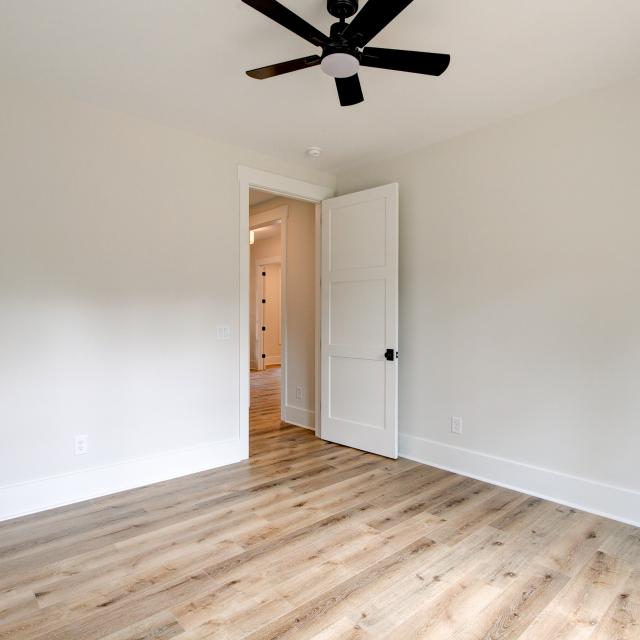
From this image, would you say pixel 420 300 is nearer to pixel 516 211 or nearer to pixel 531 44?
pixel 516 211

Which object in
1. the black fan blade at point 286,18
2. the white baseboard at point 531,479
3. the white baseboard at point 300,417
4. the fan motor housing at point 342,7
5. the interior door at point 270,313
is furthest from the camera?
the interior door at point 270,313

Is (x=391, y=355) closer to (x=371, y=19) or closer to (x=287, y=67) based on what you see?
(x=287, y=67)

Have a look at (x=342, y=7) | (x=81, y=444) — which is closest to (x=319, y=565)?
(x=81, y=444)

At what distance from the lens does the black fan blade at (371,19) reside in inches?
64.4

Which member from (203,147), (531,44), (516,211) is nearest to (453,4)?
(531,44)

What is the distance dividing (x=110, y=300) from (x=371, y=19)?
2313 mm

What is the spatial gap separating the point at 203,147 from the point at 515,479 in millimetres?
3347

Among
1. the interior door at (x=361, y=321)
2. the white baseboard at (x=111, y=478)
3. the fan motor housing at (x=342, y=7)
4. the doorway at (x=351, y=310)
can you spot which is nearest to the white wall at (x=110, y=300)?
the white baseboard at (x=111, y=478)

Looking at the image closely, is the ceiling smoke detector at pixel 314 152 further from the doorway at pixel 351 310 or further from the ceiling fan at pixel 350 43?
the ceiling fan at pixel 350 43

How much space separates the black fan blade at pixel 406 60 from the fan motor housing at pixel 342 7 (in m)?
0.19

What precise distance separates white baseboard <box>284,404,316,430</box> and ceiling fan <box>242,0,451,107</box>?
335cm

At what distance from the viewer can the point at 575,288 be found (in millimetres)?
2807

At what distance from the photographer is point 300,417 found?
Answer: 4.82 m

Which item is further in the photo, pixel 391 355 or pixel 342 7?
pixel 391 355
